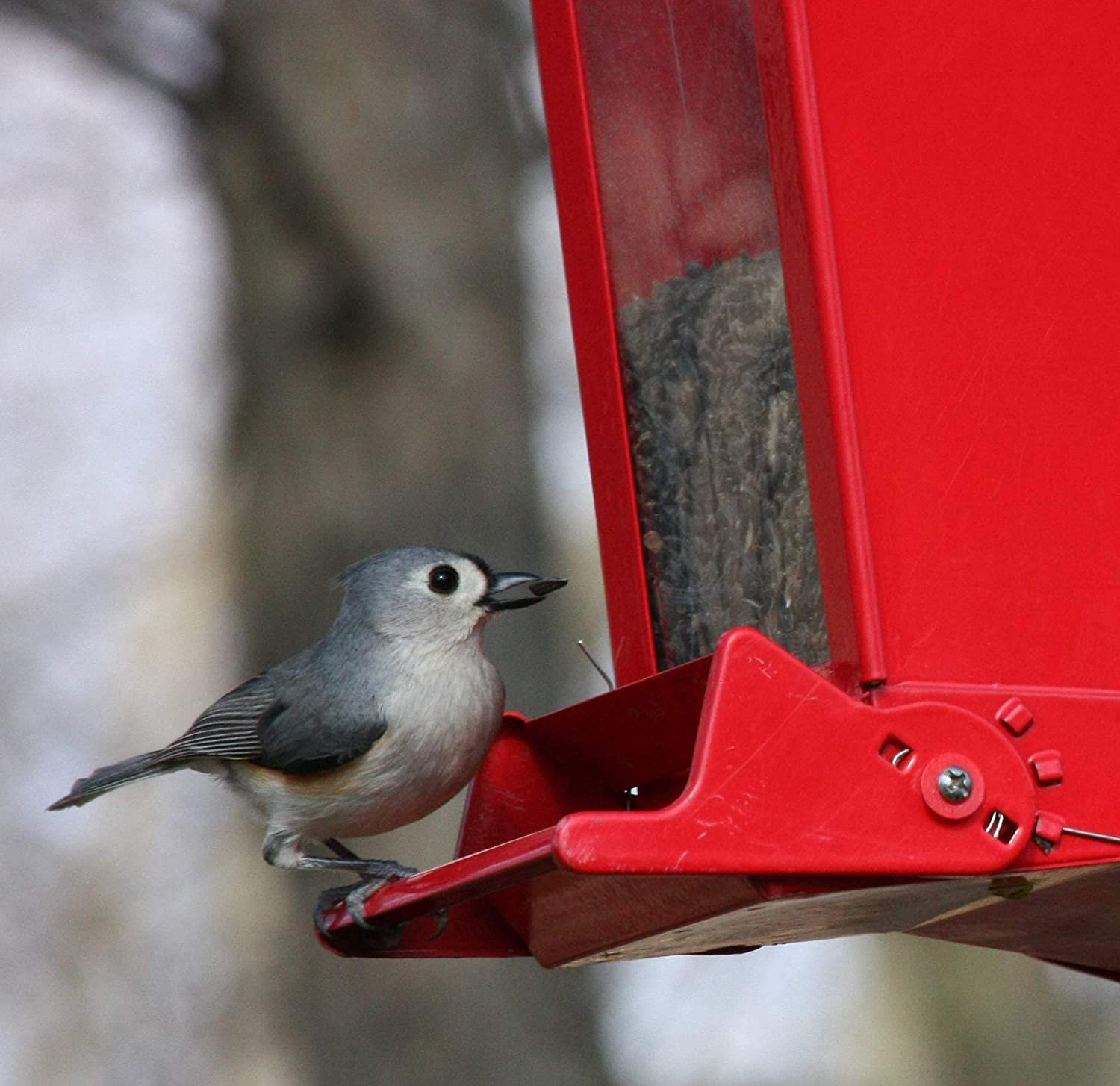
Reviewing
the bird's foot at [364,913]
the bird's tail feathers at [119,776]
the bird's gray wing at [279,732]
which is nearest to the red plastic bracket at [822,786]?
the bird's foot at [364,913]

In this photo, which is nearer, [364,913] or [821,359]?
[821,359]

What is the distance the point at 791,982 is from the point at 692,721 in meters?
4.70

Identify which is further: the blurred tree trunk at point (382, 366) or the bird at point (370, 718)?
the blurred tree trunk at point (382, 366)

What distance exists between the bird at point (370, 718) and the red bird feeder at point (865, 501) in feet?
1.15

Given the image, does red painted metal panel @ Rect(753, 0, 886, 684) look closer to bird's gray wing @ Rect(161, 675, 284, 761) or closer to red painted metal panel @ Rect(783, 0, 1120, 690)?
red painted metal panel @ Rect(783, 0, 1120, 690)

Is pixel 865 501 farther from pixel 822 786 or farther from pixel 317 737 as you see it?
pixel 317 737

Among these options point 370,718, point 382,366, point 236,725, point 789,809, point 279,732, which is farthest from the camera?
point 382,366

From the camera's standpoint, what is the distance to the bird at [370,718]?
292cm

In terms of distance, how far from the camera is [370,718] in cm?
301

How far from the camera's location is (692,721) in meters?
2.50

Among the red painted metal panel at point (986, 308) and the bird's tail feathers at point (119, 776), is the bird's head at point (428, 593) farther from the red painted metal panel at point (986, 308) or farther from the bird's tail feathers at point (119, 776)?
the red painted metal panel at point (986, 308)

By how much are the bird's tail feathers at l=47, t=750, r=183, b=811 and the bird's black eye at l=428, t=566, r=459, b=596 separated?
0.61 meters

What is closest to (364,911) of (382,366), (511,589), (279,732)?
(279,732)

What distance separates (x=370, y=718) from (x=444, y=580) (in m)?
0.36
